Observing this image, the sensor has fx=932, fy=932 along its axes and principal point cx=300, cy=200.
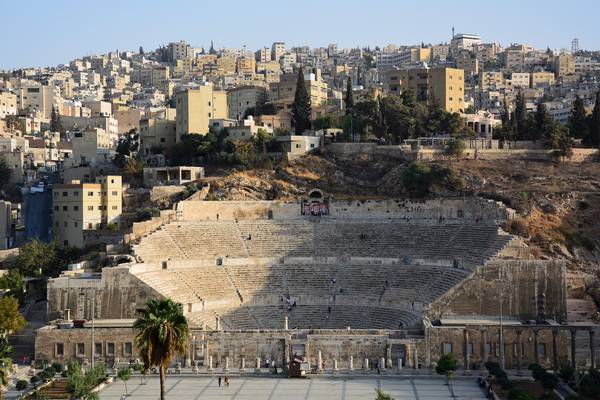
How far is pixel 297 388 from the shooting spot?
39.8m

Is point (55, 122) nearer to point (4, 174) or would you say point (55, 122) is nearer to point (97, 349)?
point (4, 174)

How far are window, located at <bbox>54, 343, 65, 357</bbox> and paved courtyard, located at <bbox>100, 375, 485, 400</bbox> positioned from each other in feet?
16.6

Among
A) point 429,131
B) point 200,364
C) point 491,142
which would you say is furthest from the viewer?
point 429,131

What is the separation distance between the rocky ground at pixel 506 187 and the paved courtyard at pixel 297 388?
15.8 meters

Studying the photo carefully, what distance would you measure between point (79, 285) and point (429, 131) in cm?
3373

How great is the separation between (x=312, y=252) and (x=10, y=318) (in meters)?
18.4

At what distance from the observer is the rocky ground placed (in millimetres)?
55094

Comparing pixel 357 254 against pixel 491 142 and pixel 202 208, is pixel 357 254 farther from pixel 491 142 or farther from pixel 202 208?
pixel 491 142

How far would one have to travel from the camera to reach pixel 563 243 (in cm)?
5494

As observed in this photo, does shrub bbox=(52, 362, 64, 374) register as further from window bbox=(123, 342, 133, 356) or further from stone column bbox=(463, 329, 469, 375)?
stone column bbox=(463, 329, 469, 375)

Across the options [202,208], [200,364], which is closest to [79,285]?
[200,364]

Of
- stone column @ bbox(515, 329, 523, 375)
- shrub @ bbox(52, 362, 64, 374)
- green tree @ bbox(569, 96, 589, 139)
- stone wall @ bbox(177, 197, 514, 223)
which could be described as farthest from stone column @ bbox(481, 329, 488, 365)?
green tree @ bbox(569, 96, 589, 139)

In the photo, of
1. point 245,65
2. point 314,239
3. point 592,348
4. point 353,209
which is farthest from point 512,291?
point 245,65

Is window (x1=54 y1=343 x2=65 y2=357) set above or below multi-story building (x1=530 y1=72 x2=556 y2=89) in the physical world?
below
